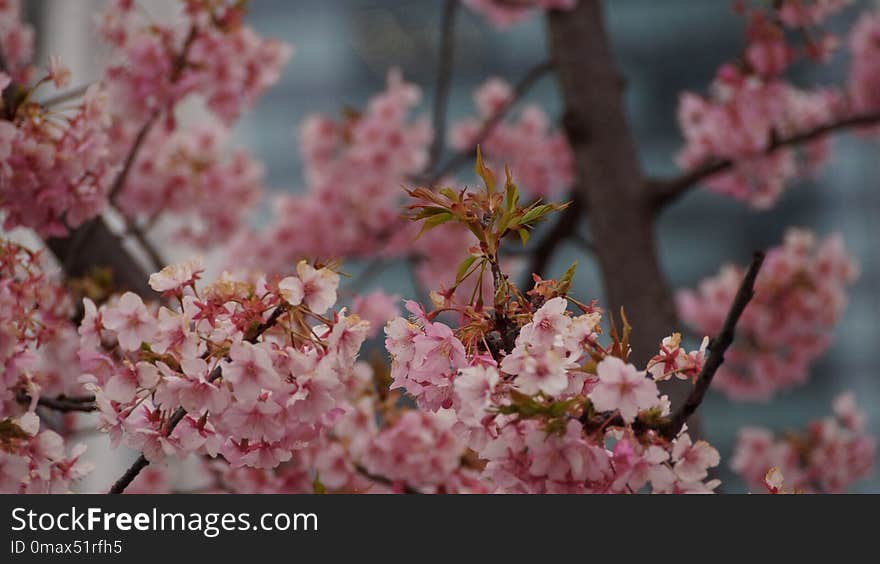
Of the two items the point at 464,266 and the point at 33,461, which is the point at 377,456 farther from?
the point at 464,266

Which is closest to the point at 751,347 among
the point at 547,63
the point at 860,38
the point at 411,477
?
the point at 860,38

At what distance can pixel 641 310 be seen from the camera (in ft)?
6.41

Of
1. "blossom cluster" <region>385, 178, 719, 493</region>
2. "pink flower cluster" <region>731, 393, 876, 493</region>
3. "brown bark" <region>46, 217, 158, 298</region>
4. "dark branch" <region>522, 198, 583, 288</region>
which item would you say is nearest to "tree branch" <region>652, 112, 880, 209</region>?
"dark branch" <region>522, 198, 583, 288</region>

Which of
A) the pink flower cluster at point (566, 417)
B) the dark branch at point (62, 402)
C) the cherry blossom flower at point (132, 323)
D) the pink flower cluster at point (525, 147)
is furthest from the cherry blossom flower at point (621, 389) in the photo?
the pink flower cluster at point (525, 147)

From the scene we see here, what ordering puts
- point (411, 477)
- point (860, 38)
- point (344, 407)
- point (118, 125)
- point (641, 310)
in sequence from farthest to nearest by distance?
point (860, 38), point (118, 125), point (641, 310), point (411, 477), point (344, 407)

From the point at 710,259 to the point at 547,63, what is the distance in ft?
38.8

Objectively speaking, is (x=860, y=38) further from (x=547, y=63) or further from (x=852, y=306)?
(x=852, y=306)

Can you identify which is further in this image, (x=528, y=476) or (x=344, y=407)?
(x=344, y=407)

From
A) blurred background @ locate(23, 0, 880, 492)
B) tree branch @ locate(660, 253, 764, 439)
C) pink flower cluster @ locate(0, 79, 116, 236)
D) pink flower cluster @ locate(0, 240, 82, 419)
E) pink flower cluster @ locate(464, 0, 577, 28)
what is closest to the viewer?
tree branch @ locate(660, 253, 764, 439)

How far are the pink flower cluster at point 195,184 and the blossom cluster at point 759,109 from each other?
1.36m

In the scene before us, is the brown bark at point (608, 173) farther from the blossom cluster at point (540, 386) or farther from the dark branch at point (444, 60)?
the blossom cluster at point (540, 386)

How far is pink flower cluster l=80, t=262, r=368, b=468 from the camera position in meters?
0.96

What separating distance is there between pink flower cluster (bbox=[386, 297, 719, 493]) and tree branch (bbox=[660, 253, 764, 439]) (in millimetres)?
17

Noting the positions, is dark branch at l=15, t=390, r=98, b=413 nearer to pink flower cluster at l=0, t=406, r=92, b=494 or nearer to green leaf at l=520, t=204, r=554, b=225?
pink flower cluster at l=0, t=406, r=92, b=494
